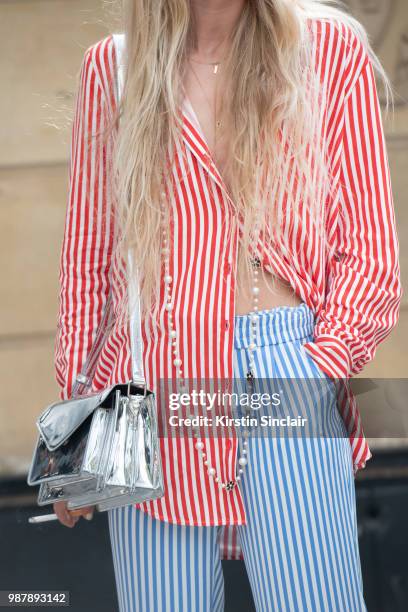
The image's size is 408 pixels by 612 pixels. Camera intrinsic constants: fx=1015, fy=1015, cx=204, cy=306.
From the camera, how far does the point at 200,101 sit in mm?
2092

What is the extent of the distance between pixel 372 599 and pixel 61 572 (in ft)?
4.37

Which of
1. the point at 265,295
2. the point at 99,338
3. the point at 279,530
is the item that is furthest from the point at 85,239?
the point at 279,530

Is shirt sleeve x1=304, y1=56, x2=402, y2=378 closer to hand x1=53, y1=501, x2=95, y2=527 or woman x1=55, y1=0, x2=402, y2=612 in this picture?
woman x1=55, y1=0, x2=402, y2=612

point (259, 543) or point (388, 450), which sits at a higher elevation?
point (388, 450)

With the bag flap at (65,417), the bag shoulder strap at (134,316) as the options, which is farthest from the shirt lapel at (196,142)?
the bag flap at (65,417)

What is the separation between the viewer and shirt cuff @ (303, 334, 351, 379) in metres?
1.92

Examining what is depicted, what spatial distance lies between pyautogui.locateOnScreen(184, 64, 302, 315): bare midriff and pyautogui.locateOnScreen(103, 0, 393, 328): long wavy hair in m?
0.03

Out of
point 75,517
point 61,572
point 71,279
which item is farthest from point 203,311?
point 61,572

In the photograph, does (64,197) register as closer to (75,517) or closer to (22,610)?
(22,610)

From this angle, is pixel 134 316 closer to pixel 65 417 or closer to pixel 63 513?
pixel 65 417

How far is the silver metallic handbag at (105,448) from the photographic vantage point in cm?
182

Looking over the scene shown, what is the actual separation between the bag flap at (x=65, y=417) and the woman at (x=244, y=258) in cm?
12

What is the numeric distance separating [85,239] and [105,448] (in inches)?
20.6

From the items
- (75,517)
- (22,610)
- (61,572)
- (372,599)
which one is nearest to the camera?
(75,517)
